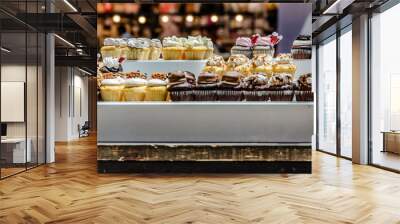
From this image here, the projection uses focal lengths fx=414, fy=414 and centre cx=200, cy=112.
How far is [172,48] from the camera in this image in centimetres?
605

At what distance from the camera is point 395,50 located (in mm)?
6812

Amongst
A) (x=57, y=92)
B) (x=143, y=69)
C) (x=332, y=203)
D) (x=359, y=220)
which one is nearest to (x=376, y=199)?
(x=332, y=203)

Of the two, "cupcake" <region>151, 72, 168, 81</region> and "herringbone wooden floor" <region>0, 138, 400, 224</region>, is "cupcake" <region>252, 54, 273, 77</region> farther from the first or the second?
"herringbone wooden floor" <region>0, 138, 400, 224</region>

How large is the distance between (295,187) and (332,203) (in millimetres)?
1003

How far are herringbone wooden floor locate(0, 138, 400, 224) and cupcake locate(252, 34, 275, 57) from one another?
5.94ft

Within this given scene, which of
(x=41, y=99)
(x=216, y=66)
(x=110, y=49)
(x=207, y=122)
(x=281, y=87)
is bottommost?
(x=207, y=122)

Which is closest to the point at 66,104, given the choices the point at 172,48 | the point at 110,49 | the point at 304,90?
the point at 110,49

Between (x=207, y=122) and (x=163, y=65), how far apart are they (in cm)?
109

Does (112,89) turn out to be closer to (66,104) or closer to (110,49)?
(110,49)

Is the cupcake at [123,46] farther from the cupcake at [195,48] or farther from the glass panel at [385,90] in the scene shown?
the glass panel at [385,90]

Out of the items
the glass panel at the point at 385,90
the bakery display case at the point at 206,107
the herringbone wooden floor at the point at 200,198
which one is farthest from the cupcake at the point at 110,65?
the glass panel at the point at 385,90

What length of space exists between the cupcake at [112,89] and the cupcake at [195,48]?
3.49ft

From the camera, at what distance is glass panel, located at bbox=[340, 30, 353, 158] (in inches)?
337

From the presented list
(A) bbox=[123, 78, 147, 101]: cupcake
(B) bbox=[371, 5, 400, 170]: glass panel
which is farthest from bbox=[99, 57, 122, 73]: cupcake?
(B) bbox=[371, 5, 400, 170]: glass panel
